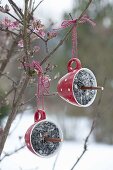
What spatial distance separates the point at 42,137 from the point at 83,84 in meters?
0.29

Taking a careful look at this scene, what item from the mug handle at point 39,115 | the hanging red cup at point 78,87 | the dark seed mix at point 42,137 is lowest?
the dark seed mix at point 42,137

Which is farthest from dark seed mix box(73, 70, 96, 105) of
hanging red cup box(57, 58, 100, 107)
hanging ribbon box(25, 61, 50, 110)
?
hanging ribbon box(25, 61, 50, 110)

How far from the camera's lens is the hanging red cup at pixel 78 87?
1.65 meters

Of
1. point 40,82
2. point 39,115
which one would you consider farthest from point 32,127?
point 40,82

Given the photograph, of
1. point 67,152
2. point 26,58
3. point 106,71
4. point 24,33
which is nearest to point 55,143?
point 26,58

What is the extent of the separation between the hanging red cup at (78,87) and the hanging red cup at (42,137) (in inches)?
5.5

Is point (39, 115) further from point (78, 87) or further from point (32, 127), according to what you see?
point (78, 87)

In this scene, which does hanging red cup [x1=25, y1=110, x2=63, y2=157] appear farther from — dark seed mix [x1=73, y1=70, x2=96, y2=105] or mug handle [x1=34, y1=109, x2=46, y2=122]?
dark seed mix [x1=73, y1=70, x2=96, y2=105]

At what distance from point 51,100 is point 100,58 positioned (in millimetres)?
2453

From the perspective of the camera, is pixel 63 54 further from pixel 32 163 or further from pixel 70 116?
pixel 32 163

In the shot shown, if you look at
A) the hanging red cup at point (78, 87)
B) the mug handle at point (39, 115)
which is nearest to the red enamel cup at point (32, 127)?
the mug handle at point (39, 115)

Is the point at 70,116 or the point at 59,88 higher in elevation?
the point at 59,88

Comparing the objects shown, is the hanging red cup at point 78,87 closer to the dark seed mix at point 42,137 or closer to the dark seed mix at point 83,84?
the dark seed mix at point 83,84

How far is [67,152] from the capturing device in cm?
496
